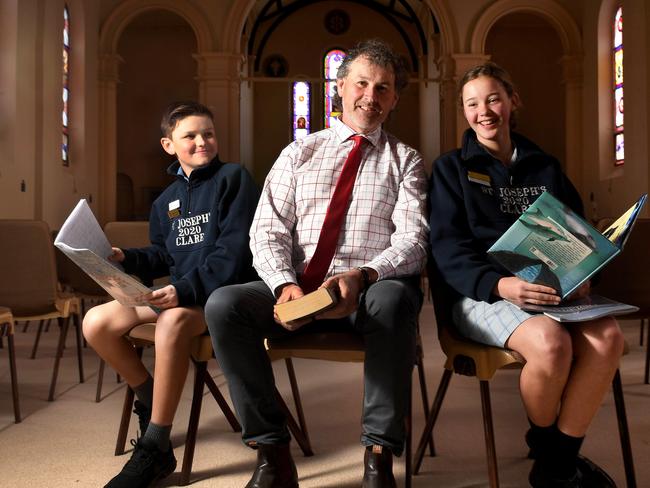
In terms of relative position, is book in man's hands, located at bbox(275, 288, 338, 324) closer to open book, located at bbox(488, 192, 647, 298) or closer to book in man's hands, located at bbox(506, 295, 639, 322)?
open book, located at bbox(488, 192, 647, 298)

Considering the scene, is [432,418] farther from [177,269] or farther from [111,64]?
[111,64]

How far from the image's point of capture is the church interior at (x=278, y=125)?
105 inches

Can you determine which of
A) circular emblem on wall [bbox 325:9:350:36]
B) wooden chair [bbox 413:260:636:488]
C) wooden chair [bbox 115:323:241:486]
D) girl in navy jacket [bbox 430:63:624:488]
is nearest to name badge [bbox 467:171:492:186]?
girl in navy jacket [bbox 430:63:624:488]

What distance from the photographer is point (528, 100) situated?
13.9 meters

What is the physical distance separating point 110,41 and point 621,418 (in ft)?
35.0

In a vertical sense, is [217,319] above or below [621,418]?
above

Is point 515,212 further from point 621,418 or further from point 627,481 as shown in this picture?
point 627,481

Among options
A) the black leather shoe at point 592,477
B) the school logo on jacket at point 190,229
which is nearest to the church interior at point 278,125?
the black leather shoe at point 592,477

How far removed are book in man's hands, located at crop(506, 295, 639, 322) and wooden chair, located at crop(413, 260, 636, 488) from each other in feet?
0.52

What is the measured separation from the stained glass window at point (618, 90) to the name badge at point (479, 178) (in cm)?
866

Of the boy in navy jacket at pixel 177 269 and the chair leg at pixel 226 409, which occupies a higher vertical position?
the boy in navy jacket at pixel 177 269

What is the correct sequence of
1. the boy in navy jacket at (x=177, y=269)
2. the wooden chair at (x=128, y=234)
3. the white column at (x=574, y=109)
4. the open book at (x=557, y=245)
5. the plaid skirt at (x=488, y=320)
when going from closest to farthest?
the open book at (x=557, y=245) < the plaid skirt at (x=488, y=320) < the boy in navy jacket at (x=177, y=269) < the wooden chair at (x=128, y=234) < the white column at (x=574, y=109)

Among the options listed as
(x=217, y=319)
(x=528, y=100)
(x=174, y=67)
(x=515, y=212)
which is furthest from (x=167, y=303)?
(x=174, y=67)

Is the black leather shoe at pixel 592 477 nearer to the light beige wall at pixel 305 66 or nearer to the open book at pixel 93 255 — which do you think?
the open book at pixel 93 255
